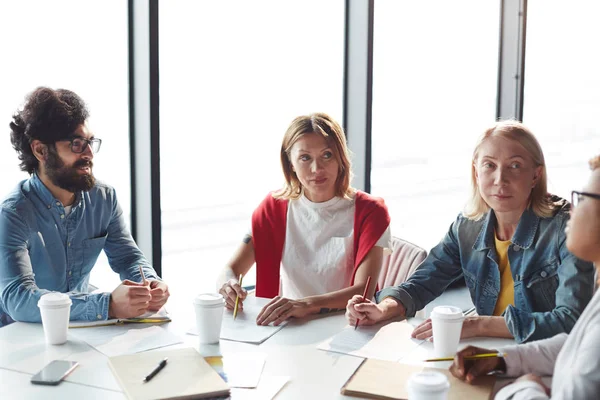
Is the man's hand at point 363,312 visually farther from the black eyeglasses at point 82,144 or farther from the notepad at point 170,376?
the black eyeglasses at point 82,144

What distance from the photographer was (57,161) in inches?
91.9

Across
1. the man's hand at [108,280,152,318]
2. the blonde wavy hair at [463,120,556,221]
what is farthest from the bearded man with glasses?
the blonde wavy hair at [463,120,556,221]

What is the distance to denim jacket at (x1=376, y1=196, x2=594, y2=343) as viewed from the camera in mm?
1849

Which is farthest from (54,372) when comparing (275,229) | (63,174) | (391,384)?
(275,229)

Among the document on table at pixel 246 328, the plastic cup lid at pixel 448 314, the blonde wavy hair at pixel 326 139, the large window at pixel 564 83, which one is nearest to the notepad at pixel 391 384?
the plastic cup lid at pixel 448 314

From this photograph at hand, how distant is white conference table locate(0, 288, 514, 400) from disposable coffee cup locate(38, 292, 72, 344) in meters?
0.03

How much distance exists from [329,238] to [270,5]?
2.04 m

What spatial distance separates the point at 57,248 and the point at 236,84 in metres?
2.77

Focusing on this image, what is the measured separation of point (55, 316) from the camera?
70.2 inches

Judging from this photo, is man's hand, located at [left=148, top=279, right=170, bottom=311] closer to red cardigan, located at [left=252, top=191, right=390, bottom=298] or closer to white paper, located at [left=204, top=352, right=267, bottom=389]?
white paper, located at [left=204, top=352, right=267, bottom=389]

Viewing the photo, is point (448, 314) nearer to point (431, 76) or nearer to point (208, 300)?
point (208, 300)

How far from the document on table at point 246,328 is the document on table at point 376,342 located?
0.18m

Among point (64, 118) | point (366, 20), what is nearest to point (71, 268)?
point (64, 118)

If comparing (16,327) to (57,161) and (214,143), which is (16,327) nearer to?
(57,161)
